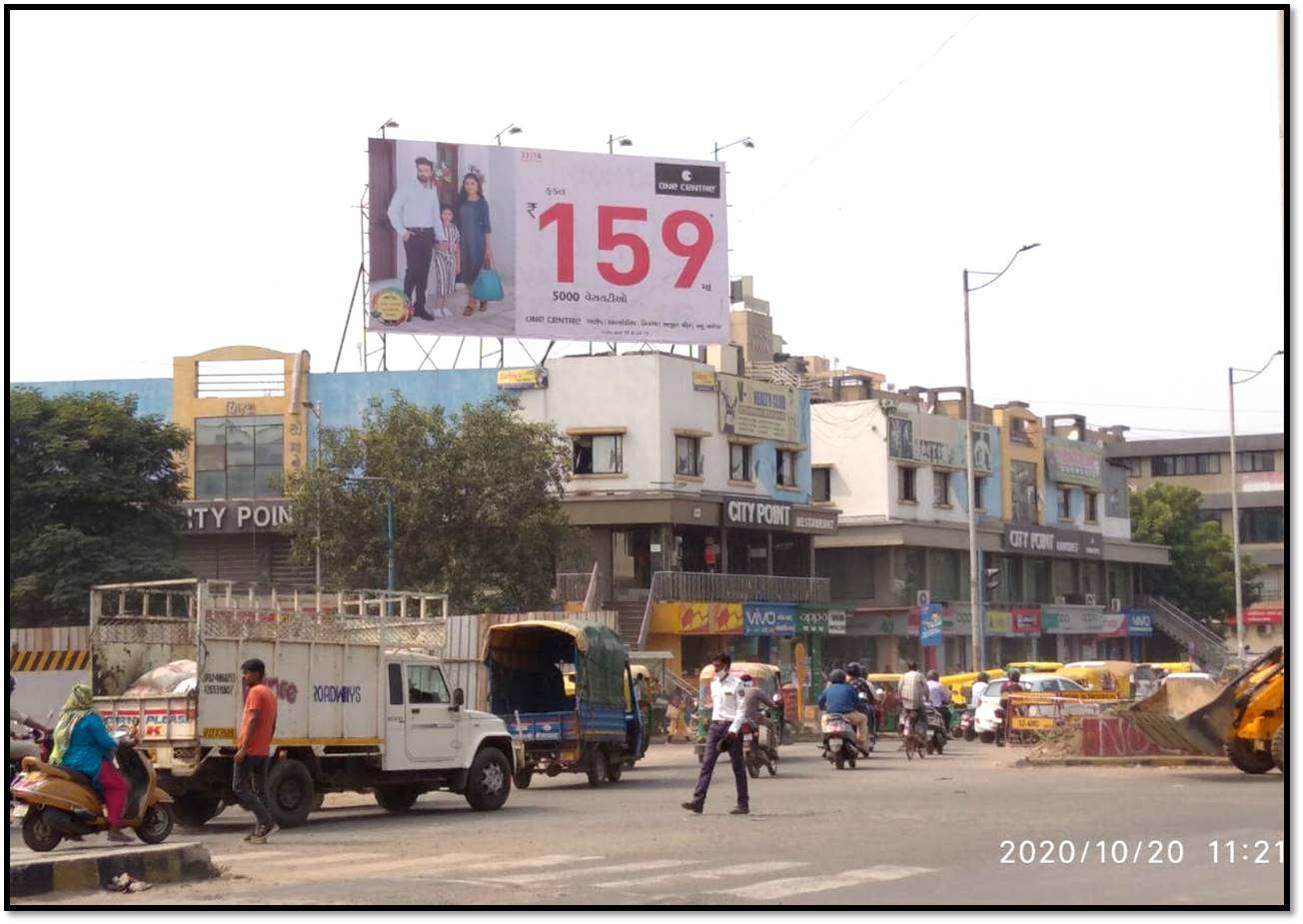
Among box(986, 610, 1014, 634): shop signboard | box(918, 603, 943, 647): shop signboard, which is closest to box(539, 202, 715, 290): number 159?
box(918, 603, 943, 647): shop signboard

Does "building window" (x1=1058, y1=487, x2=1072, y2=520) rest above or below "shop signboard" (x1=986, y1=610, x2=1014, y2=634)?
above

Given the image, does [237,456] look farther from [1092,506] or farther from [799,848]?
[799,848]

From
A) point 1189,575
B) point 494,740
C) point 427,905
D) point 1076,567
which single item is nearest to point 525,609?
point 494,740

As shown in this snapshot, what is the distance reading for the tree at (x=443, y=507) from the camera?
151 ft

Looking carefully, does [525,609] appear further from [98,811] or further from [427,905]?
[427,905]

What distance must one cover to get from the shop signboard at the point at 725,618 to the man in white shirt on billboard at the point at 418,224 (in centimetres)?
1333

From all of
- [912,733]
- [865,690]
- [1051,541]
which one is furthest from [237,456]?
[1051,541]

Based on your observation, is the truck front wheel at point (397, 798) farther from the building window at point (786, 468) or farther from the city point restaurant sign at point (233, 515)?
the building window at point (786, 468)

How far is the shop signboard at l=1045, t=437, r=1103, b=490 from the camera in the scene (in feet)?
253

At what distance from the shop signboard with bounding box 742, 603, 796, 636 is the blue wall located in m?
19.0

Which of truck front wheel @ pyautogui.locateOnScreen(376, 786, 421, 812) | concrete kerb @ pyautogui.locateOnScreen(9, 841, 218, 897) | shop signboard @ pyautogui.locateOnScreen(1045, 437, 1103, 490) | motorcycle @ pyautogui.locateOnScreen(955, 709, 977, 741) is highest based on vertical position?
shop signboard @ pyautogui.locateOnScreen(1045, 437, 1103, 490)

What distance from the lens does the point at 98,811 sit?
16.4 metres

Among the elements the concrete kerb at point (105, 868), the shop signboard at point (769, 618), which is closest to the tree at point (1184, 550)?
the shop signboard at point (769, 618)

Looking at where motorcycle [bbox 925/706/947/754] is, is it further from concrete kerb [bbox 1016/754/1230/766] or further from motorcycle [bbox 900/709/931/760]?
concrete kerb [bbox 1016/754/1230/766]
